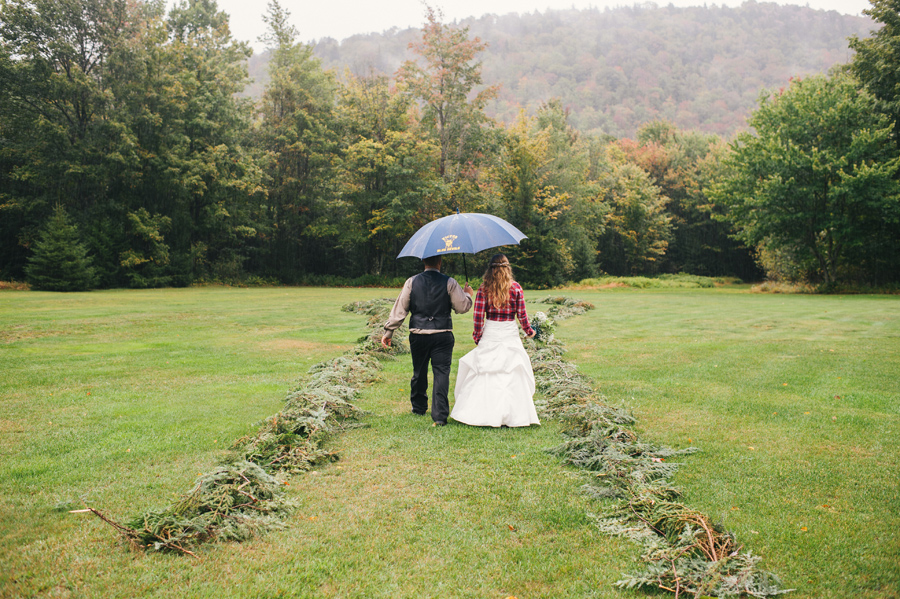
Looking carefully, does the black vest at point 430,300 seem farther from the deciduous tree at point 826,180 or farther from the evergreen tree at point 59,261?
the deciduous tree at point 826,180

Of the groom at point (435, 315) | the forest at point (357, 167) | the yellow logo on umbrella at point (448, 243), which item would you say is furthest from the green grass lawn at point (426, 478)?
the forest at point (357, 167)

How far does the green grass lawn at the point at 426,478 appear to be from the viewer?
10.2ft

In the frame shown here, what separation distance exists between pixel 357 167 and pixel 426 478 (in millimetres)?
35798

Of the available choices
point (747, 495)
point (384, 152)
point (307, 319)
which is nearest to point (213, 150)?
point (384, 152)

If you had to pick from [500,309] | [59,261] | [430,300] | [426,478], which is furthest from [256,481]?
[59,261]

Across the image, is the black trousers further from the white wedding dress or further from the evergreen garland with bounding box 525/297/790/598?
the evergreen garland with bounding box 525/297/790/598

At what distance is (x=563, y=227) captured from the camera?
41250 mm

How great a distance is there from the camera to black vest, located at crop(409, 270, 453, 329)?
622 centimetres

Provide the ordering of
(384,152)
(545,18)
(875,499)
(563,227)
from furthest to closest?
(545,18) → (563,227) → (384,152) → (875,499)

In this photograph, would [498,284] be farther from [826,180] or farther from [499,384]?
[826,180]

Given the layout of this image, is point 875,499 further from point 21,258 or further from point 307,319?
point 21,258

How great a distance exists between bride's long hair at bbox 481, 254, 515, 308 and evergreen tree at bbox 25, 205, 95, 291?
90.7ft

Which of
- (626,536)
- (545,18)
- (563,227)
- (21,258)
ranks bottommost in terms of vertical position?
(626,536)

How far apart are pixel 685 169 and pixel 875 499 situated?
55.1 meters
